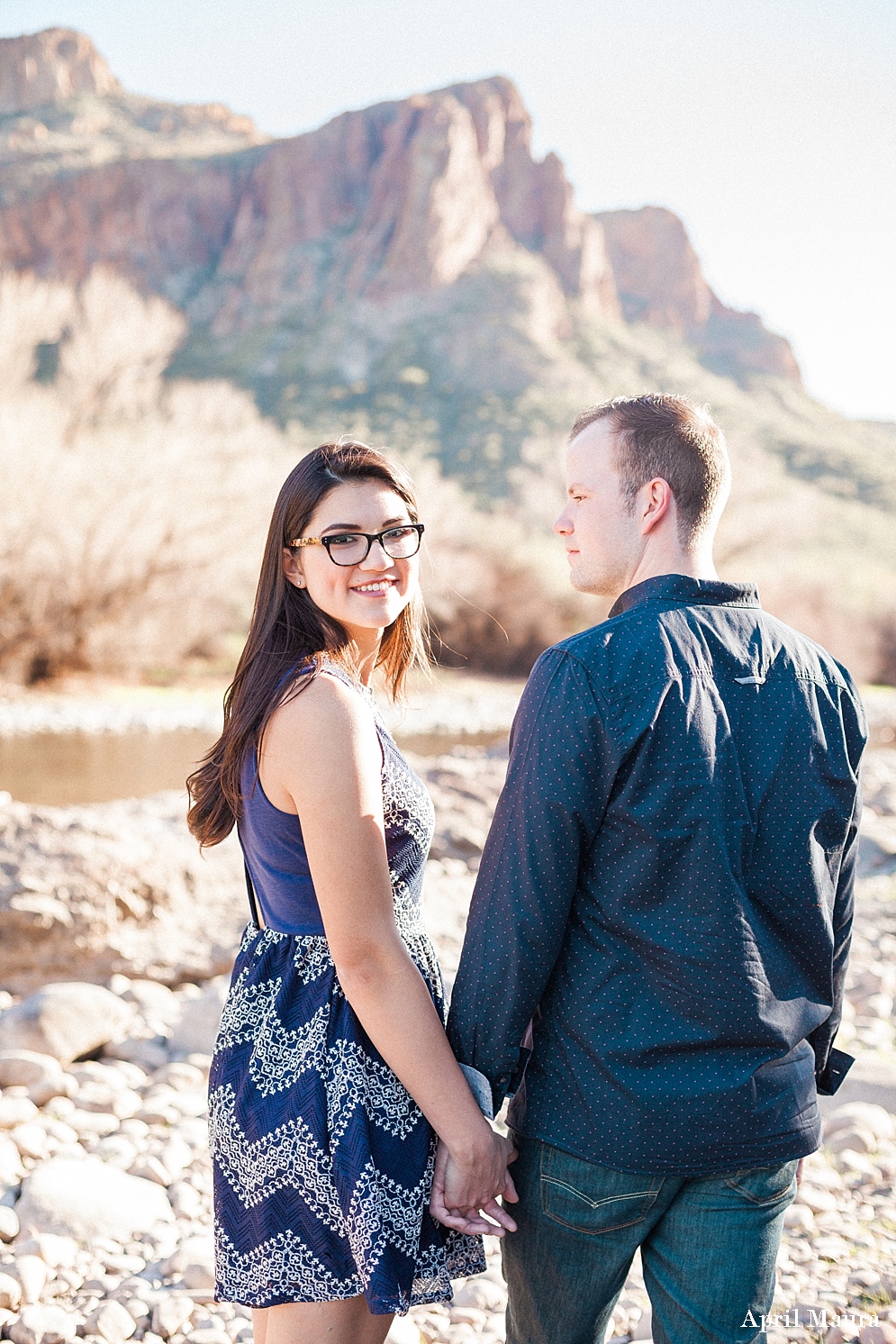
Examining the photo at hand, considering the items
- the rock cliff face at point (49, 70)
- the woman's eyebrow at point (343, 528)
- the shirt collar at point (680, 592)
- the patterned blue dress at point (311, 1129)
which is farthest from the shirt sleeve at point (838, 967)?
the rock cliff face at point (49, 70)

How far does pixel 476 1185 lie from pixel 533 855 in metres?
0.55

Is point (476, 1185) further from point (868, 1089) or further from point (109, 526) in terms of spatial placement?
point (109, 526)

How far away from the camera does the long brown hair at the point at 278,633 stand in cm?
171

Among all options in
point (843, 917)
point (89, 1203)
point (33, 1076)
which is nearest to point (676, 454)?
point (843, 917)

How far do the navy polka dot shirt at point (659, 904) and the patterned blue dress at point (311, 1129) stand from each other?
7.8 inches

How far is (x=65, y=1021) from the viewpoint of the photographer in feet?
14.6

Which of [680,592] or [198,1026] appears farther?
[198,1026]

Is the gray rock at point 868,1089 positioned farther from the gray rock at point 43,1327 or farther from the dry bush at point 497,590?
the dry bush at point 497,590

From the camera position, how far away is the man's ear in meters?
1.65

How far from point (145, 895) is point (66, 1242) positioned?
2.60 meters

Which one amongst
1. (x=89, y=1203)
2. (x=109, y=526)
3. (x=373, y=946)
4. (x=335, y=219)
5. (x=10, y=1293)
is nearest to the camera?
(x=373, y=946)

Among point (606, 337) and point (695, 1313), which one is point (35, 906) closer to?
point (695, 1313)

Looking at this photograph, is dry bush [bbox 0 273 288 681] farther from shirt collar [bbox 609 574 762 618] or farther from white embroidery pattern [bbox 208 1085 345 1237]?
shirt collar [bbox 609 574 762 618]

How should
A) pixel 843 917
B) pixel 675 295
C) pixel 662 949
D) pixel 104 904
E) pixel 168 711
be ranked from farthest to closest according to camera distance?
pixel 675 295
pixel 168 711
pixel 104 904
pixel 843 917
pixel 662 949
